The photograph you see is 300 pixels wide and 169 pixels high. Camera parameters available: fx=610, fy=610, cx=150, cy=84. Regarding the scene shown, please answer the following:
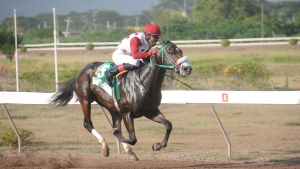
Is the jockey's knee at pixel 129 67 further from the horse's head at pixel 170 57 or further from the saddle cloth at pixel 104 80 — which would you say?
the horse's head at pixel 170 57

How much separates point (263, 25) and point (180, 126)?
114ft

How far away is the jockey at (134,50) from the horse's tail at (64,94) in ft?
4.10

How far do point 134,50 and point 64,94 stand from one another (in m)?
2.23

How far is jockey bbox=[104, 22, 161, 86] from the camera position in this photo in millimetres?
8289

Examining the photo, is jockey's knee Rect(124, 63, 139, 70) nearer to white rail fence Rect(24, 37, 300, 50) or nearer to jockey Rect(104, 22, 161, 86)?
jockey Rect(104, 22, 161, 86)

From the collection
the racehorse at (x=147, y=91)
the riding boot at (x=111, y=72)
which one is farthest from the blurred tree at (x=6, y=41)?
the riding boot at (x=111, y=72)

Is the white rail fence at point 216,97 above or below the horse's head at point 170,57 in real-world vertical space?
below

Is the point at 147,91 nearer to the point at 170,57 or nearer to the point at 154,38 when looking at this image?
the point at 170,57

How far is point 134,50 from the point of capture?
8328 millimetres

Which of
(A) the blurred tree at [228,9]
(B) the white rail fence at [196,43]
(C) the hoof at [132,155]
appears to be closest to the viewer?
(C) the hoof at [132,155]

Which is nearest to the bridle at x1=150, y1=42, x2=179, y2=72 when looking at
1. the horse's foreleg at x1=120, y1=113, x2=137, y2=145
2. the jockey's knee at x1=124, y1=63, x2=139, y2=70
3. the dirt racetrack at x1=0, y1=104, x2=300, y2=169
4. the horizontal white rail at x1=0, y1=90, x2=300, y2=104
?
the jockey's knee at x1=124, y1=63, x2=139, y2=70

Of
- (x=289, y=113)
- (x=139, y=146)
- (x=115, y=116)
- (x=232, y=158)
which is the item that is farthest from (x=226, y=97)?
(x=289, y=113)

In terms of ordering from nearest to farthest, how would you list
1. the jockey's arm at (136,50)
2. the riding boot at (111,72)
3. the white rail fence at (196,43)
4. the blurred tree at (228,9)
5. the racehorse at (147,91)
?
1. the racehorse at (147,91)
2. the jockey's arm at (136,50)
3. the riding boot at (111,72)
4. the white rail fence at (196,43)
5. the blurred tree at (228,9)

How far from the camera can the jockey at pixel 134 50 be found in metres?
8.29
